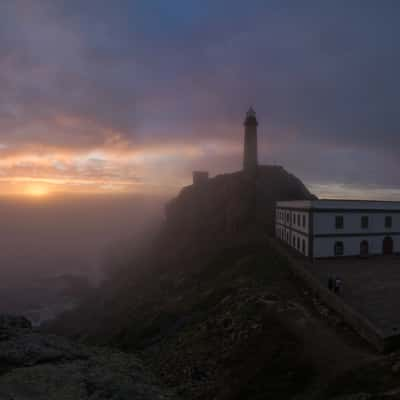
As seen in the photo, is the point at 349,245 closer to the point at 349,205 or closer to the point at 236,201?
the point at 349,205

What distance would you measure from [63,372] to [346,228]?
28.5 meters

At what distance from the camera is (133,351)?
69.2 feet

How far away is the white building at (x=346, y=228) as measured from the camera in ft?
98.0

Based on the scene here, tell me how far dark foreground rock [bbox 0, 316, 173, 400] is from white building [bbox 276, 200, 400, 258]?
69.5 ft

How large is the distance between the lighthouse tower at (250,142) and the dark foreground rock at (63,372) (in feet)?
142

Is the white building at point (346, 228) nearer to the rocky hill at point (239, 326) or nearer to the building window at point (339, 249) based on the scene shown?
the building window at point (339, 249)

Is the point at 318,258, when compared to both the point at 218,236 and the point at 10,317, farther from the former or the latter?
the point at 10,317

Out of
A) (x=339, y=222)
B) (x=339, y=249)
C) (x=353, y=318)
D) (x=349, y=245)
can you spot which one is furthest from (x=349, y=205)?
(x=353, y=318)

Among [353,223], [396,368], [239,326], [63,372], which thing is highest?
[353,223]

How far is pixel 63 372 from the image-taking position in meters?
13.7

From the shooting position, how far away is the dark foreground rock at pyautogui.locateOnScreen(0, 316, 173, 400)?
11.8 metres

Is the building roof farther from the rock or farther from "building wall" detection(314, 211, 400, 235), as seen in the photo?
the rock

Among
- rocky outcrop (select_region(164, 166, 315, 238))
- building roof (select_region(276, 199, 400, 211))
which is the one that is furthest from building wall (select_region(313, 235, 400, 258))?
rocky outcrop (select_region(164, 166, 315, 238))

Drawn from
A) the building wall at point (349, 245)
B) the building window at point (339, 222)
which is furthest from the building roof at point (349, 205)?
the building wall at point (349, 245)
